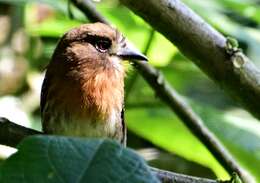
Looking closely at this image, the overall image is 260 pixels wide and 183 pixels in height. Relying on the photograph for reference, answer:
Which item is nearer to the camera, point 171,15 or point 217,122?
point 171,15

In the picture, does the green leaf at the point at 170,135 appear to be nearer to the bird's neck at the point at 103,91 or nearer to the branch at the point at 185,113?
the branch at the point at 185,113

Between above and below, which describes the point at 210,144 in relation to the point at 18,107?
above

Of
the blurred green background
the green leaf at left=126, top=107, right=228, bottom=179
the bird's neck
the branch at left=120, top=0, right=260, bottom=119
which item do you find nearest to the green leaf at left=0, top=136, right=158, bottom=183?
the branch at left=120, top=0, right=260, bottom=119

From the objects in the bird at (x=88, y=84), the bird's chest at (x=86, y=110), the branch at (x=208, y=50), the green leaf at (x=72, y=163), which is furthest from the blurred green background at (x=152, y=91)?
the green leaf at (x=72, y=163)

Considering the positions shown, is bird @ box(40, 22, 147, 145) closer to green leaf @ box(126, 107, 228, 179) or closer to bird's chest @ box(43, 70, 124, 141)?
bird's chest @ box(43, 70, 124, 141)

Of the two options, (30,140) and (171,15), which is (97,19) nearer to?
(171,15)

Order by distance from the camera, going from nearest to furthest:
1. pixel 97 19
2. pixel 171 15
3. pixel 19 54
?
pixel 171 15 < pixel 97 19 < pixel 19 54

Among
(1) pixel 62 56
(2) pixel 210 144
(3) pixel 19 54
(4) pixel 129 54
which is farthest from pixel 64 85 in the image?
(3) pixel 19 54
